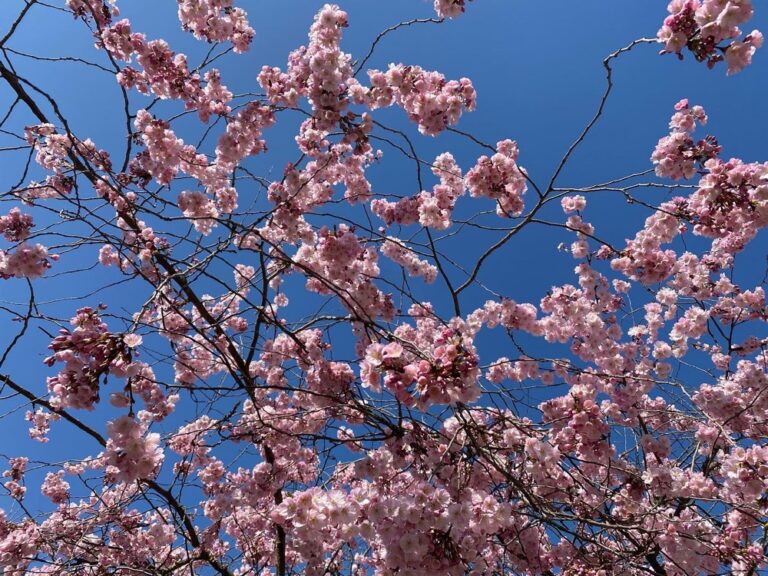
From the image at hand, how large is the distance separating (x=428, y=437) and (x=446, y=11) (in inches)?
135

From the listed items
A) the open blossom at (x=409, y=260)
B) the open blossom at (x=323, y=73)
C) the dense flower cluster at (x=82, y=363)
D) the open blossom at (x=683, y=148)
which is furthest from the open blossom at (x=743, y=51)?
the dense flower cluster at (x=82, y=363)

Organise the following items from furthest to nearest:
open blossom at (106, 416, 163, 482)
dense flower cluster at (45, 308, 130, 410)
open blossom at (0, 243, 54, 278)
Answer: open blossom at (0, 243, 54, 278)
open blossom at (106, 416, 163, 482)
dense flower cluster at (45, 308, 130, 410)

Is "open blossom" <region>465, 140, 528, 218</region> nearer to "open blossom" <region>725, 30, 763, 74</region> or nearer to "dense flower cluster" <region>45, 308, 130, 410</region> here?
"open blossom" <region>725, 30, 763, 74</region>

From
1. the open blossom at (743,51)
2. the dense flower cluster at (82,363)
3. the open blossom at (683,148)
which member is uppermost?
the open blossom at (683,148)

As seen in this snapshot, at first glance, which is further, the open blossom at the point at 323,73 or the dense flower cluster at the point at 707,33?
the open blossom at the point at 323,73

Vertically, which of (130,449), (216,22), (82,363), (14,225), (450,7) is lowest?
(130,449)

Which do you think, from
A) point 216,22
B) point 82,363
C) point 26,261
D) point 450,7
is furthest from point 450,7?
point 26,261

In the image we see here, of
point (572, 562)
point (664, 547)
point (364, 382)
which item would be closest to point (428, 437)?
point (364, 382)

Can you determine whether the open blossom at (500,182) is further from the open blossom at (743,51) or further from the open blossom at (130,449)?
the open blossom at (130,449)

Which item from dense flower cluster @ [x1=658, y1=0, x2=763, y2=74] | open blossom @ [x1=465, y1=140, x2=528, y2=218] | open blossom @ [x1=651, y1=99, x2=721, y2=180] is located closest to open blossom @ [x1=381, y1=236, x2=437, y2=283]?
open blossom @ [x1=465, y1=140, x2=528, y2=218]

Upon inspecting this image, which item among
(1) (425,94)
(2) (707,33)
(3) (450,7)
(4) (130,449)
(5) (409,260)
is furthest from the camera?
(5) (409,260)

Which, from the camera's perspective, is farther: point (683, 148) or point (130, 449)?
point (683, 148)

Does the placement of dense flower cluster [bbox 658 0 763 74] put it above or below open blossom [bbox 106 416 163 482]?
above

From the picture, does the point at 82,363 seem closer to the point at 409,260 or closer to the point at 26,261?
the point at 26,261
